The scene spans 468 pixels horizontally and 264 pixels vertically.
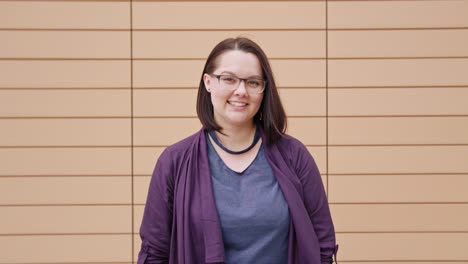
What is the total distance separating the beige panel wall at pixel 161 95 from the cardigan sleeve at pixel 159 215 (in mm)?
2286

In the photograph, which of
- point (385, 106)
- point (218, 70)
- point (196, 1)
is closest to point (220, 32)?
point (196, 1)

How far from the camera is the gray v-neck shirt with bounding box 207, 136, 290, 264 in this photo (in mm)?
2312

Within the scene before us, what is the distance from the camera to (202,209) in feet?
7.63

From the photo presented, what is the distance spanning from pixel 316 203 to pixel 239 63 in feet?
1.98

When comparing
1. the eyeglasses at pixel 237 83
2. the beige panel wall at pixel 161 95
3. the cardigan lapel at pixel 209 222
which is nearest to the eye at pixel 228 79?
the eyeglasses at pixel 237 83

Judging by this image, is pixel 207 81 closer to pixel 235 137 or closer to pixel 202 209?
pixel 235 137

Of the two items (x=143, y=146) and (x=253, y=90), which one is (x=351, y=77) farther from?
(x=253, y=90)

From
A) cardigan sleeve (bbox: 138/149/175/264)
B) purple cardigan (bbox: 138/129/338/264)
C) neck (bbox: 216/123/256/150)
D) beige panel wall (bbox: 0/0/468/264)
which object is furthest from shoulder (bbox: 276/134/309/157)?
beige panel wall (bbox: 0/0/468/264)

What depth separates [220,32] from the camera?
4680mm

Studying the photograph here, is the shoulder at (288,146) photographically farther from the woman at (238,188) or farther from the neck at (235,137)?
the neck at (235,137)

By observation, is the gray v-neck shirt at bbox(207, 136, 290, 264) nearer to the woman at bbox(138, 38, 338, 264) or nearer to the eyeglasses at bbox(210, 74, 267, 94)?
the woman at bbox(138, 38, 338, 264)

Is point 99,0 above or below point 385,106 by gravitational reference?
above

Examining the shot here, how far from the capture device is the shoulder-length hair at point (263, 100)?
7.86 feet

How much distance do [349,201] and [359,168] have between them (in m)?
0.25
